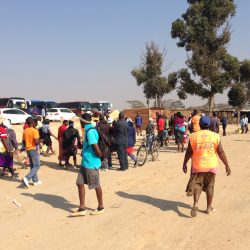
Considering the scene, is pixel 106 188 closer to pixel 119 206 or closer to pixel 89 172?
pixel 119 206

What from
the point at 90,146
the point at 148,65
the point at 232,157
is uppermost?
the point at 148,65

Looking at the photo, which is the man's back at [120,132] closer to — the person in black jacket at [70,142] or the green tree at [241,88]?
the person in black jacket at [70,142]

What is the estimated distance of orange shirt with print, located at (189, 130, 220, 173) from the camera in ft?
21.9

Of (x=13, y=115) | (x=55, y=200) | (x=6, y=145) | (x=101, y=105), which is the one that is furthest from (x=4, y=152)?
(x=101, y=105)

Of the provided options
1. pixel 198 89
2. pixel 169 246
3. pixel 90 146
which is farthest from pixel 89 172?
pixel 198 89

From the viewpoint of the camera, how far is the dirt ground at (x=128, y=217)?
227 inches

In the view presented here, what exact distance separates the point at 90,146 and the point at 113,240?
1709mm

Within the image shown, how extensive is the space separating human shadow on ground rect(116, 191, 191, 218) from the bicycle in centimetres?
447

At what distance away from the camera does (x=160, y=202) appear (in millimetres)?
7984

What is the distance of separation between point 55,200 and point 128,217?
6.83ft

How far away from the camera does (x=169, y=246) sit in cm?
555

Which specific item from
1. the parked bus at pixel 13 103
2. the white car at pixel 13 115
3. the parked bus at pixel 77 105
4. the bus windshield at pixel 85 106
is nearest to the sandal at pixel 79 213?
the white car at pixel 13 115

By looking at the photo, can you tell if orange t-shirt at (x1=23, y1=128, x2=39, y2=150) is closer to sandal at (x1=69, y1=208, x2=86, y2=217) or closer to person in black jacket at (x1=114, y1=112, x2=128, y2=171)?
person in black jacket at (x1=114, y1=112, x2=128, y2=171)

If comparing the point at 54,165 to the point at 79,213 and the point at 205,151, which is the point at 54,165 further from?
the point at 205,151
